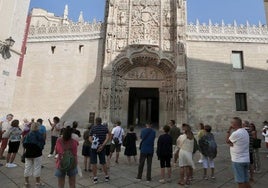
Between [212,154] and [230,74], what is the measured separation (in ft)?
41.9

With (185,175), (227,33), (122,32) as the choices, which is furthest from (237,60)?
(185,175)

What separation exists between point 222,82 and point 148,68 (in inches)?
247

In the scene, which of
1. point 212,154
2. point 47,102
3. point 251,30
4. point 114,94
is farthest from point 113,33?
point 212,154

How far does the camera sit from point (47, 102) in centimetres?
1683

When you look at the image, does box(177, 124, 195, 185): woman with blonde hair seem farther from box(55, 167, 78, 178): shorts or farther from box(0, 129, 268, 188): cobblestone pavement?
box(55, 167, 78, 178): shorts

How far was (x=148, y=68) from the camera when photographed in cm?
1738

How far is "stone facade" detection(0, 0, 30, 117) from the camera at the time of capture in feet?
33.8

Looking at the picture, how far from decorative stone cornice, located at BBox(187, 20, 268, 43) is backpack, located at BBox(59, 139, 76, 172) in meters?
15.5

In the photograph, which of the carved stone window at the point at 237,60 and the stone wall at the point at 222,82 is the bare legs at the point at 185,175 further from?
the carved stone window at the point at 237,60

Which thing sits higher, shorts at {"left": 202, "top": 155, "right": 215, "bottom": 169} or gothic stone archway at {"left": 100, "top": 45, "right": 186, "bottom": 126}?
gothic stone archway at {"left": 100, "top": 45, "right": 186, "bottom": 126}

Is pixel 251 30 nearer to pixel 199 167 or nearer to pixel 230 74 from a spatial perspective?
pixel 230 74

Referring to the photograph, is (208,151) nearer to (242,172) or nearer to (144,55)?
(242,172)

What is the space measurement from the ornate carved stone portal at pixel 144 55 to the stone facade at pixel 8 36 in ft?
20.8

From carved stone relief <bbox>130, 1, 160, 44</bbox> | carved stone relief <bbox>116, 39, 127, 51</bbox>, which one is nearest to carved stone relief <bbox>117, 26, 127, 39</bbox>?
carved stone relief <bbox>116, 39, 127, 51</bbox>
